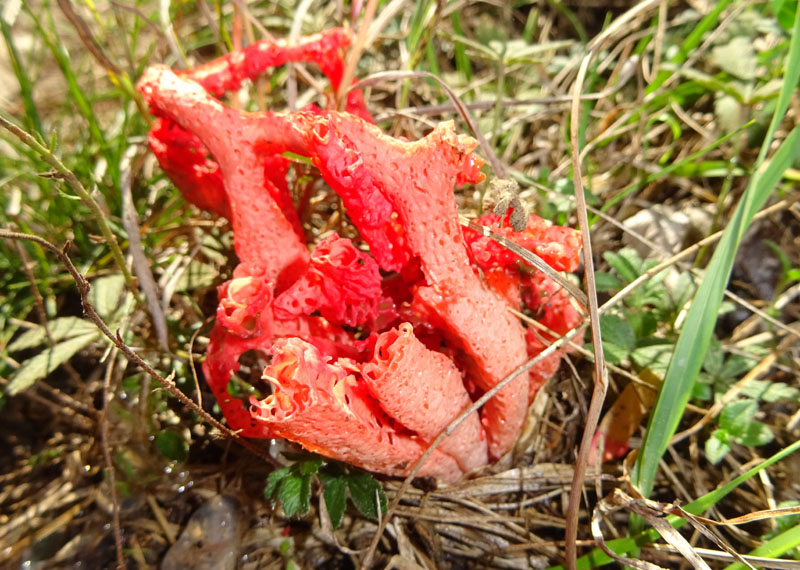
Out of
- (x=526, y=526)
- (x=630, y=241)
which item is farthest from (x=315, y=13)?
(x=526, y=526)

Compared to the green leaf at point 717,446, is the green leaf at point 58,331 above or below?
above

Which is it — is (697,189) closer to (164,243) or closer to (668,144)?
(668,144)

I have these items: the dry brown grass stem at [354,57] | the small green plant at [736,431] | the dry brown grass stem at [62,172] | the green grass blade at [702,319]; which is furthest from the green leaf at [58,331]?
the small green plant at [736,431]

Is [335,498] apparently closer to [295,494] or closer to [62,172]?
[295,494]

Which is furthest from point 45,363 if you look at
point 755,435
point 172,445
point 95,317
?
point 755,435

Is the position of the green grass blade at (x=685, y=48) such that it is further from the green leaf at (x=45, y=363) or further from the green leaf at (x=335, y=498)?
the green leaf at (x=45, y=363)
